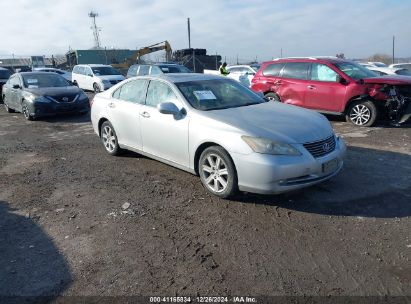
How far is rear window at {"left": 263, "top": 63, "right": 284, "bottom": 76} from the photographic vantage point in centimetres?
1036

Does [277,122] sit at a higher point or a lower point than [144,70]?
lower

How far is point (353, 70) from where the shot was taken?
9.39 metres

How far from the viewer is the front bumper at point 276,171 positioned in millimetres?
4172

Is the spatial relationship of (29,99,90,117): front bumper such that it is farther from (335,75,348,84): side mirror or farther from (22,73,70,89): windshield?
(335,75,348,84): side mirror

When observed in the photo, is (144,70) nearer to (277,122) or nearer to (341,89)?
(341,89)

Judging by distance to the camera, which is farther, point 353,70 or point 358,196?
point 353,70

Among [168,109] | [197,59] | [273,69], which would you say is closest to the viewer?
[168,109]

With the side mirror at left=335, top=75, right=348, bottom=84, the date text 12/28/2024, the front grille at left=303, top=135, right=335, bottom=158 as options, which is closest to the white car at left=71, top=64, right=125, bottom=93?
the side mirror at left=335, top=75, right=348, bottom=84

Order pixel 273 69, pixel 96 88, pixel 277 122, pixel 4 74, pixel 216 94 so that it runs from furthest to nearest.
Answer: pixel 96 88
pixel 4 74
pixel 273 69
pixel 216 94
pixel 277 122

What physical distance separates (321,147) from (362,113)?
510 centimetres

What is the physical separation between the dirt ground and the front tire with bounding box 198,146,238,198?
171 mm

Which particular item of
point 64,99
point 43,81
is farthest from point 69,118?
point 43,81

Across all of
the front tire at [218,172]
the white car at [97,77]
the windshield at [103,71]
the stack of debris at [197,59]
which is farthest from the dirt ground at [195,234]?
the stack of debris at [197,59]

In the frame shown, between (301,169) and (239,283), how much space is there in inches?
65.0
